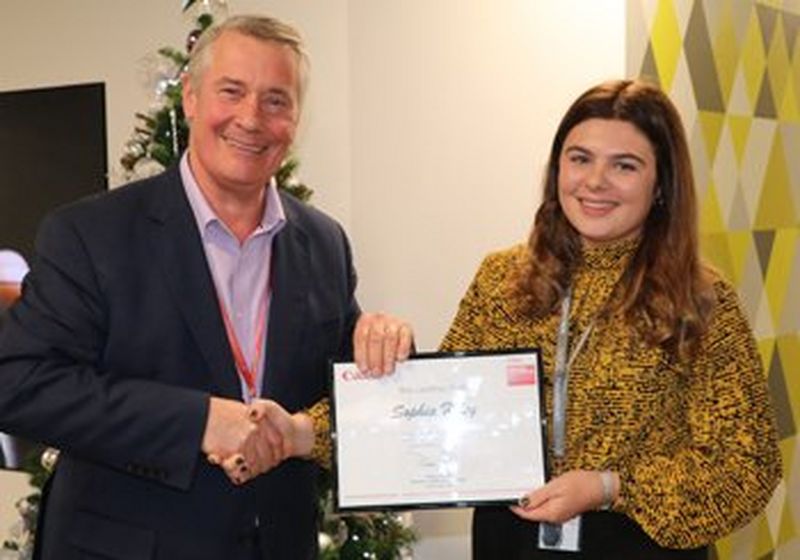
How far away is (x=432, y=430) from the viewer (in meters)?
2.10

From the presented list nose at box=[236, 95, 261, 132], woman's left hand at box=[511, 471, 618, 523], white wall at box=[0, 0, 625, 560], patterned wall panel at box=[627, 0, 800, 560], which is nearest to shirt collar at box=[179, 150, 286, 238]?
nose at box=[236, 95, 261, 132]

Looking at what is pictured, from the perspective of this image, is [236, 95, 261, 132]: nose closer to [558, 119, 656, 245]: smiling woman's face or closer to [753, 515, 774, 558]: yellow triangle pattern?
[558, 119, 656, 245]: smiling woman's face

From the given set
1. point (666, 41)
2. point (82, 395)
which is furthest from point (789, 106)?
point (82, 395)

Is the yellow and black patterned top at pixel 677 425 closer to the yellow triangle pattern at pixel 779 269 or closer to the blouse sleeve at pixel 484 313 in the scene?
the blouse sleeve at pixel 484 313

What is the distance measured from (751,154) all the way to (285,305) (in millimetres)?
2724

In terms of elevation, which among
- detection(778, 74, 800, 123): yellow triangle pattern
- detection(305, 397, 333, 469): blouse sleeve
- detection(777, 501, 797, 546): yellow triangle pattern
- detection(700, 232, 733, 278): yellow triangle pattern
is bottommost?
detection(777, 501, 797, 546): yellow triangle pattern

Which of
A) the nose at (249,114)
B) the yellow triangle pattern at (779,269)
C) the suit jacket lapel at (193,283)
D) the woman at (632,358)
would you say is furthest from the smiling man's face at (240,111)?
the yellow triangle pattern at (779,269)

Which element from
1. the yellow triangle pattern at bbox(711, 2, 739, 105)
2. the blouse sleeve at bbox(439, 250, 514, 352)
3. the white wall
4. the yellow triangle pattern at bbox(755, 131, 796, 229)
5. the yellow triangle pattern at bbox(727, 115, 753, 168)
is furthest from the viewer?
the yellow triangle pattern at bbox(755, 131, 796, 229)

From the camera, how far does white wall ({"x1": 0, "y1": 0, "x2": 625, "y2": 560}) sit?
3.59 meters

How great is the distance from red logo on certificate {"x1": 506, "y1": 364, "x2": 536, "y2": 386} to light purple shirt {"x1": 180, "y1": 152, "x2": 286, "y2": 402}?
0.52 metres

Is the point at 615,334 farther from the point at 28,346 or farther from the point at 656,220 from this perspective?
the point at 28,346

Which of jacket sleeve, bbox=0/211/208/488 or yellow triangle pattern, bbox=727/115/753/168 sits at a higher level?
yellow triangle pattern, bbox=727/115/753/168

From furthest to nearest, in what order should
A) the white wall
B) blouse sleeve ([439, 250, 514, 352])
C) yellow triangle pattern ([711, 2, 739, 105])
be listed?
yellow triangle pattern ([711, 2, 739, 105]), the white wall, blouse sleeve ([439, 250, 514, 352])

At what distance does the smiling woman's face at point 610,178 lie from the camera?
208 centimetres
